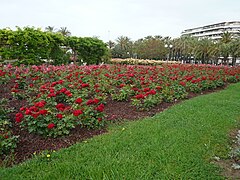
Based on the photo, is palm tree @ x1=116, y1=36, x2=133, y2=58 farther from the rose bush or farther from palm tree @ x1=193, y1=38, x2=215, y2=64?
the rose bush

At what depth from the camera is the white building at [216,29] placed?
8996cm

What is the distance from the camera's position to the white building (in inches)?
3542

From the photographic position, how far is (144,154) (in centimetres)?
341

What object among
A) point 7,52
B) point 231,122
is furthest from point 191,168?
point 7,52

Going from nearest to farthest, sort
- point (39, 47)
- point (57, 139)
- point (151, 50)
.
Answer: point (57, 139)
point (39, 47)
point (151, 50)

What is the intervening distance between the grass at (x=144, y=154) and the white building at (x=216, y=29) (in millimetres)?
83831

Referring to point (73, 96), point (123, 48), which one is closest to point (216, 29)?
point (123, 48)

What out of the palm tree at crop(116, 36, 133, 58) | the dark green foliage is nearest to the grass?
the dark green foliage

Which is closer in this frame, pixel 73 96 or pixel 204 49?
pixel 73 96

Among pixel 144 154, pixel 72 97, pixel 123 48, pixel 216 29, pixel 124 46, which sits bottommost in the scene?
pixel 144 154

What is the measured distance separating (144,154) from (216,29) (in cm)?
10808

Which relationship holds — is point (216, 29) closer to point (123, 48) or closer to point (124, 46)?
point (124, 46)

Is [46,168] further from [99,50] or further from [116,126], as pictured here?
[99,50]

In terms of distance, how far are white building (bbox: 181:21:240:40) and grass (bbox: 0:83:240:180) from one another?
275 ft
